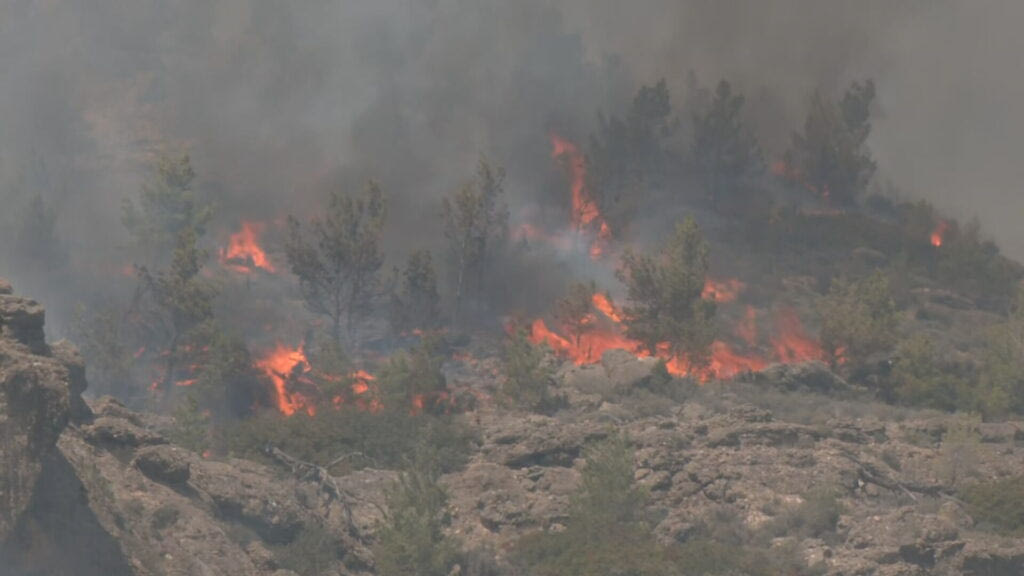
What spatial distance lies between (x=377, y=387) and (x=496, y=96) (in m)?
58.7

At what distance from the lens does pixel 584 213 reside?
3927 inches

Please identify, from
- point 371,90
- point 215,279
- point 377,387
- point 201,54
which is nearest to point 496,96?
point 371,90

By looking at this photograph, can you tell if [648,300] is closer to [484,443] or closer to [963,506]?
[484,443]

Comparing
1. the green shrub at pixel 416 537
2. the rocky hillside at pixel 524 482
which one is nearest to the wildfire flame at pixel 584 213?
the rocky hillside at pixel 524 482

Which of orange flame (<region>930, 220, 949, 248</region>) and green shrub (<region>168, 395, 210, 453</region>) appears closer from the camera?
green shrub (<region>168, 395, 210, 453</region>)

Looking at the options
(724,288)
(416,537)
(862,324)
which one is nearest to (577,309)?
(862,324)

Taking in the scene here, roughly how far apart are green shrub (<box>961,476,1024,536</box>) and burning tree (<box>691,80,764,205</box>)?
210ft

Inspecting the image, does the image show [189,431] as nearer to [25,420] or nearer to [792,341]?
[25,420]

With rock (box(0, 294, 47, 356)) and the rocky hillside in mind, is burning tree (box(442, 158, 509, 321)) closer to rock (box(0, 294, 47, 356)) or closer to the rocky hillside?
the rocky hillside

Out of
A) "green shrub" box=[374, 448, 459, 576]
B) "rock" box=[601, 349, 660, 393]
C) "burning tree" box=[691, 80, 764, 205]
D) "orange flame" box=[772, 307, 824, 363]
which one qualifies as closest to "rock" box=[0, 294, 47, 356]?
"green shrub" box=[374, 448, 459, 576]

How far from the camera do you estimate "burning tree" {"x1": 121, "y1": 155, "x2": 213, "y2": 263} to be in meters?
81.7

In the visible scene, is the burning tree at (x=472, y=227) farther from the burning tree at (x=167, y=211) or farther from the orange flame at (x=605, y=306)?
the burning tree at (x=167, y=211)

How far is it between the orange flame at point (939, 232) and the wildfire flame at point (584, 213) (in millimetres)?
28232

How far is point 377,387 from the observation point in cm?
6412
